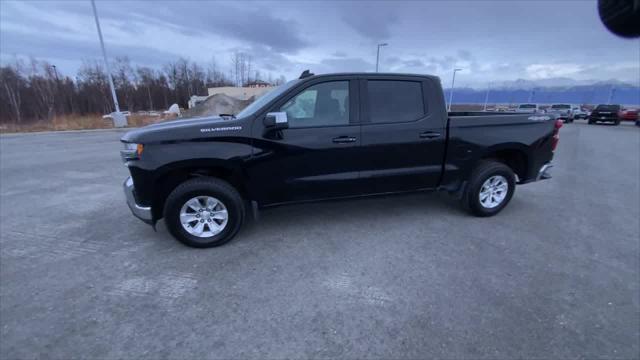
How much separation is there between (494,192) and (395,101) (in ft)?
6.50

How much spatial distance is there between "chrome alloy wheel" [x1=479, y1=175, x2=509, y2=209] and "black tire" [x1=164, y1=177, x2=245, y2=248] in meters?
3.28

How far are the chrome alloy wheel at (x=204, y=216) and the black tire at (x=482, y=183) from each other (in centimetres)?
319

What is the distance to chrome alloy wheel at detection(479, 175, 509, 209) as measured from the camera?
4246 mm

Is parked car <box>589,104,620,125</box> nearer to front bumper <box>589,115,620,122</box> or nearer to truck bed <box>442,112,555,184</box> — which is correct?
front bumper <box>589,115,620,122</box>

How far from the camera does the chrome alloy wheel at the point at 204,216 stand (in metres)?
3.37

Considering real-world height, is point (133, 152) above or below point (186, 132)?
below

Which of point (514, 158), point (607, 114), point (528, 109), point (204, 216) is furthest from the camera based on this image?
point (607, 114)

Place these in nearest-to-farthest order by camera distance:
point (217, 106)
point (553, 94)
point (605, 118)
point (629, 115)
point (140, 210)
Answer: point (140, 210), point (605, 118), point (217, 106), point (629, 115), point (553, 94)

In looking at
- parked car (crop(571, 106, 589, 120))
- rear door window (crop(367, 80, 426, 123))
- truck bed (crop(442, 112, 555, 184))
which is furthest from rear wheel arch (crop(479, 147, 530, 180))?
parked car (crop(571, 106, 589, 120))

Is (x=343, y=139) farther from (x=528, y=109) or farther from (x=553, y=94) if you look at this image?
(x=553, y=94)

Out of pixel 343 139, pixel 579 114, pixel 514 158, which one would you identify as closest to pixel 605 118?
pixel 579 114

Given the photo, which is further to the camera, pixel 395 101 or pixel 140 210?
pixel 395 101

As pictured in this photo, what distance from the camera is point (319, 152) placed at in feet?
11.5

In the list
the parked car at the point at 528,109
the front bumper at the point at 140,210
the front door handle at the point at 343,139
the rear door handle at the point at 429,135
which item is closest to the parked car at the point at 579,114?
Result: the parked car at the point at 528,109
